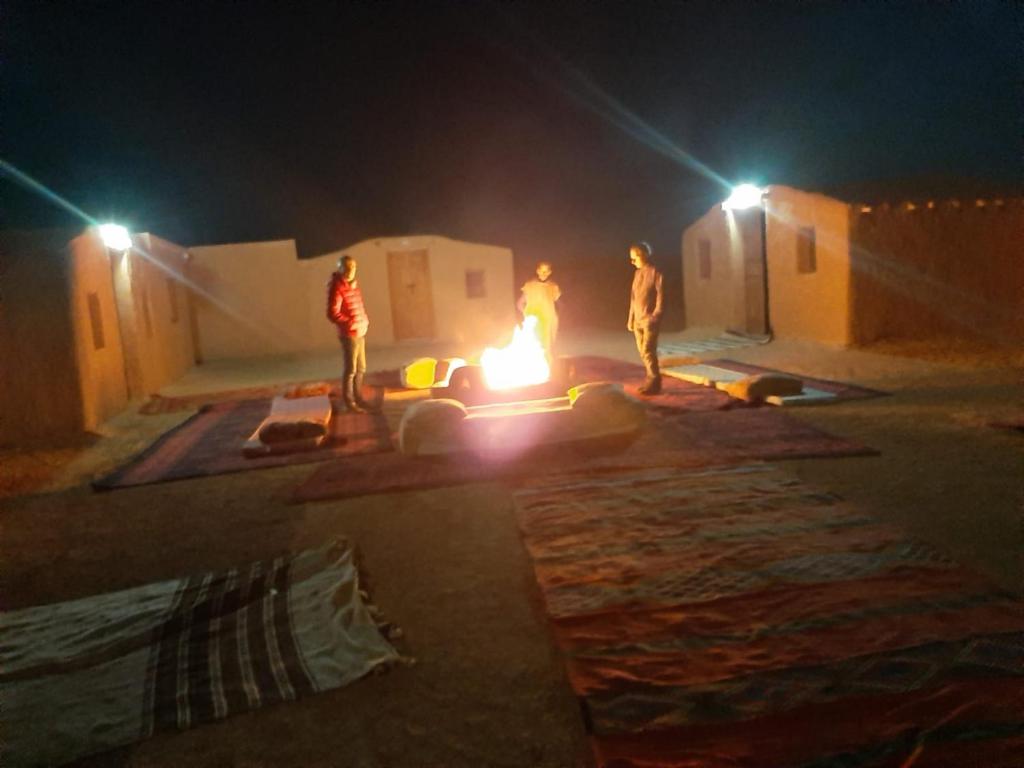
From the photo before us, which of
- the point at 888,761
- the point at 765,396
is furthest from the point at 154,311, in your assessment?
the point at 888,761

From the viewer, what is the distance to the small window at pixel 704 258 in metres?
18.4

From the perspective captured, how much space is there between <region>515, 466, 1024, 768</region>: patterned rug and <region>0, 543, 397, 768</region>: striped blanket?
111 cm

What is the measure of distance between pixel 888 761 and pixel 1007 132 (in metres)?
18.1

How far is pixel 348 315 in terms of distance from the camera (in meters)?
9.83

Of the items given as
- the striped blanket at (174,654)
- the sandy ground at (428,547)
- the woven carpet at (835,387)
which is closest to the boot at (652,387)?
the woven carpet at (835,387)

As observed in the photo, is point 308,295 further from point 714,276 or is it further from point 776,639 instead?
point 776,639

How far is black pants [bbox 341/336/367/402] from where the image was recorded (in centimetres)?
996

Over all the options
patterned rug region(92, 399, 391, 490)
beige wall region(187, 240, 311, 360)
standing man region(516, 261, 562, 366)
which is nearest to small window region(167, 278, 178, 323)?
beige wall region(187, 240, 311, 360)

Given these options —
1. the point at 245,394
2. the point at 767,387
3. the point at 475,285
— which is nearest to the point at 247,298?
the point at 475,285

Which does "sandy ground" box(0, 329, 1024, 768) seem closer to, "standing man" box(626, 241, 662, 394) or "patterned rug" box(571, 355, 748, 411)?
"patterned rug" box(571, 355, 748, 411)

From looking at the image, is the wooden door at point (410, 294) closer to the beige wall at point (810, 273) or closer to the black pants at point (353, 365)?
the beige wall at point (810, 273)

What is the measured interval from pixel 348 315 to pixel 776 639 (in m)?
7.24

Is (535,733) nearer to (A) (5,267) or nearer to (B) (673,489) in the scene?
(B) (673,489)

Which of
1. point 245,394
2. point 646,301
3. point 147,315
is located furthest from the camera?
point 147,315
